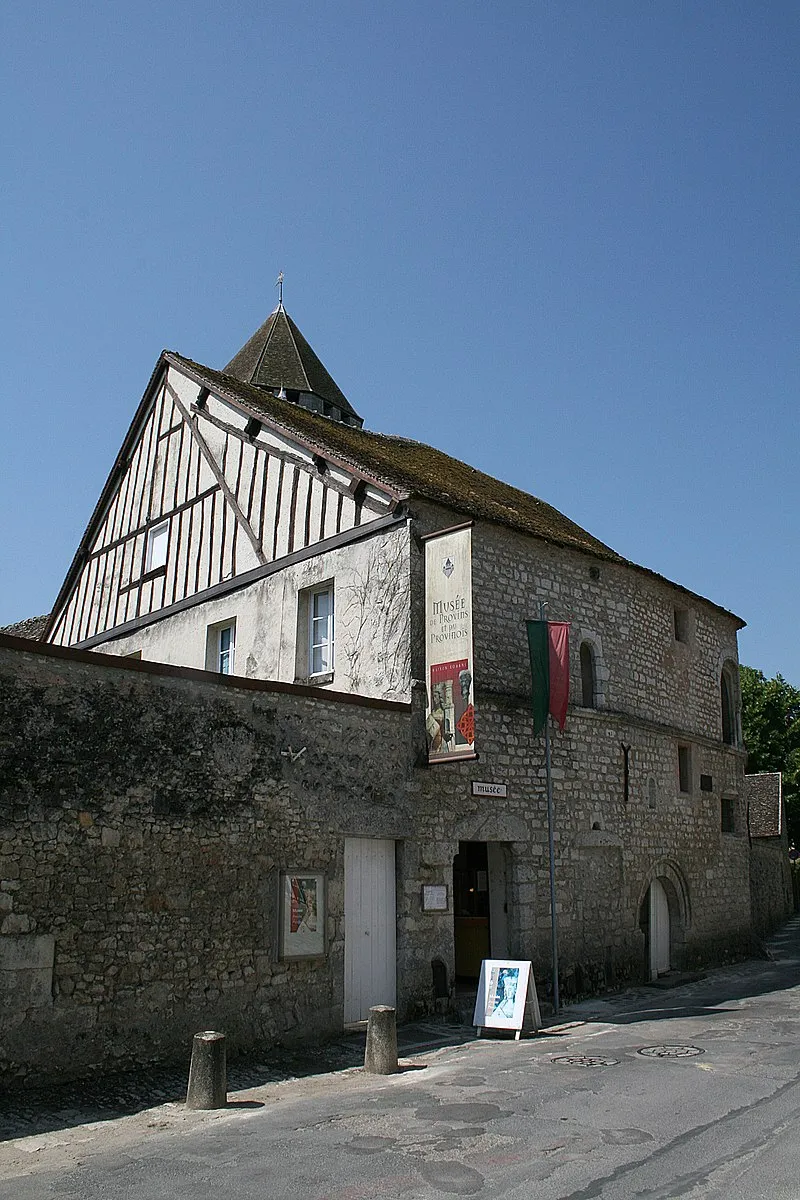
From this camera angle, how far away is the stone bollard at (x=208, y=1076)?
7.45m

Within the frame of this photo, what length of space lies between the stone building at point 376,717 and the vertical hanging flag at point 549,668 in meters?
0.36

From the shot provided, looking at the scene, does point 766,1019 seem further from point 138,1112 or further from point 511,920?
point 138,1112

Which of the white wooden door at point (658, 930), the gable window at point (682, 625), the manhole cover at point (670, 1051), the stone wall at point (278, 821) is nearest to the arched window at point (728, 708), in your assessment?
the gable window at point (682, 625)

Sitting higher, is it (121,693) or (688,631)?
(688,631)

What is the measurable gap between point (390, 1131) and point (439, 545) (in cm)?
642

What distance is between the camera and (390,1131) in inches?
263

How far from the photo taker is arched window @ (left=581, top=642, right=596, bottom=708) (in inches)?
572

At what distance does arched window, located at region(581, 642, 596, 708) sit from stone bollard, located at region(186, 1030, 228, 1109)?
26.9 feet

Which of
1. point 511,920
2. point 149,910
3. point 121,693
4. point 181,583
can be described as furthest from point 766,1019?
point 181,583

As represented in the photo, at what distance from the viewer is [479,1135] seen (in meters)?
6.48

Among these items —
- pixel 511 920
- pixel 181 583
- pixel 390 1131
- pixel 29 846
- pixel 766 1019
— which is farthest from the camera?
pixel 181 583

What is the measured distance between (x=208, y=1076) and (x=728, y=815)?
1323 centimetres

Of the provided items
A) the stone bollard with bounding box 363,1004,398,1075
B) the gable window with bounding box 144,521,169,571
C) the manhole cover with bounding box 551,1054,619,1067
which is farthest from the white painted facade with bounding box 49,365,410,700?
the manhole cover with bounding box 551,1054,619,1067

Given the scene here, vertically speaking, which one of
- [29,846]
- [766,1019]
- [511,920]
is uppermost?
[29,846]
